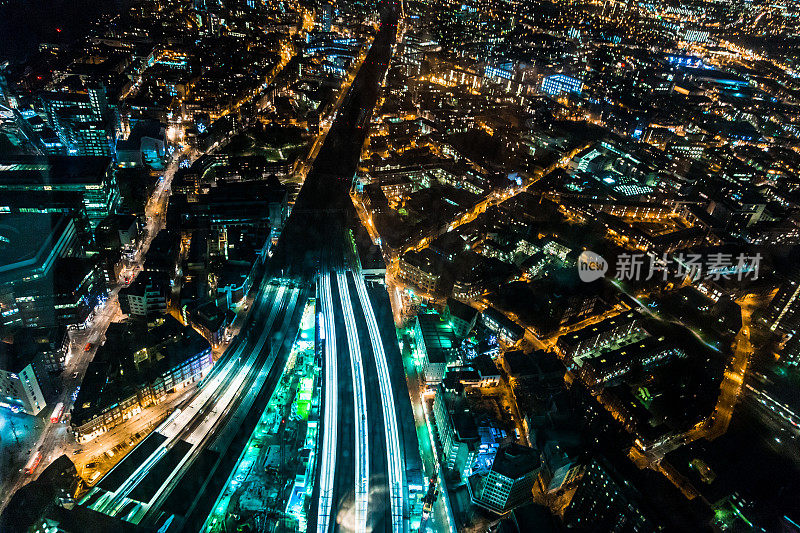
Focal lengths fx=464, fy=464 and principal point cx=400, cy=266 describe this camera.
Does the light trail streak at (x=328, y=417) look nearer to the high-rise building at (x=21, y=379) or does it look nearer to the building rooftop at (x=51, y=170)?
the high-rise building at (x=21, y=379)

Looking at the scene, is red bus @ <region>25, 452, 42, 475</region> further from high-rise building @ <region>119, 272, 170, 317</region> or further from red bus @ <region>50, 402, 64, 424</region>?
high-rise building @ <region>119, 272, 170, 317</region>

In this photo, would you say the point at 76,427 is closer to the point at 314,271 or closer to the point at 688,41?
the point at 314,271

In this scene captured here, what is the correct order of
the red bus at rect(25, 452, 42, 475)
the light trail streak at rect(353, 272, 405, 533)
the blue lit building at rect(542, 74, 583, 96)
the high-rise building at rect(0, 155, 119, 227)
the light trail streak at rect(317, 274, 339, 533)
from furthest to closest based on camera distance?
the blue lit building at rect(542, 74, 583, 96) < the high-rise building at rect(0, 155, 119, 227) < the red bus at rect(25, 452, 42, 475) < the light trail streak at rect(353, 272, 405, 533) < the light trail streak at rect(317, 274, 339, 533)

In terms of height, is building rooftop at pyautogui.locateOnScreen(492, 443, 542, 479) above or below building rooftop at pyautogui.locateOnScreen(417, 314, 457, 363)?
above

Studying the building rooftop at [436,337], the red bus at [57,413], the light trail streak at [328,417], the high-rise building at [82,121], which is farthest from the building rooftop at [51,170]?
the building rooftop at [436,337]

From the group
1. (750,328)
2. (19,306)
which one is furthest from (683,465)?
(19,306)

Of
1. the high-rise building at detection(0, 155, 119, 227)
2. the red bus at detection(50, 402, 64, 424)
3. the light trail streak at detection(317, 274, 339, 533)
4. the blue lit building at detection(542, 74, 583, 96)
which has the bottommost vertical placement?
the red bus at detection(50, 402, 64, 424)

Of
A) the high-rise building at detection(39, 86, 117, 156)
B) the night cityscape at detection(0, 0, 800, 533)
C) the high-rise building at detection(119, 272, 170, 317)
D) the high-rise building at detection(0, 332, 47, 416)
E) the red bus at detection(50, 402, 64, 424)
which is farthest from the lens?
the high-rise building at detection(39, 86, 117, 156)

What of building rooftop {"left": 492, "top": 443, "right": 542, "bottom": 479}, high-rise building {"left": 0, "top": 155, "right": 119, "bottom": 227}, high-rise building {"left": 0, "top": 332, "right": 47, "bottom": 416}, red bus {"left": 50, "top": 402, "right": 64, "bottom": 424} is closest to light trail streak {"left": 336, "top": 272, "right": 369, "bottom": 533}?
building rooftop {"left": 492, "top": 443, "right": 542, "bottom": 479}

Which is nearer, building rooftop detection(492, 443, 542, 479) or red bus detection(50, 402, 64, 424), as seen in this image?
building rooftop detection(492, 443, 542, 479)
